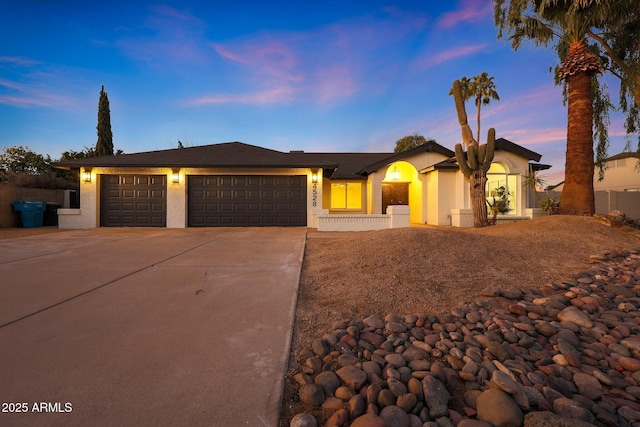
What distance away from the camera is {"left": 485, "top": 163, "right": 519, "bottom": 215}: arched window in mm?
14406

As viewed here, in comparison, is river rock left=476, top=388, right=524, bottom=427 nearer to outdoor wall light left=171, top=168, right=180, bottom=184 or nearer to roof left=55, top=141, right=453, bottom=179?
roof left=55, top=141, right=453, bottom=179

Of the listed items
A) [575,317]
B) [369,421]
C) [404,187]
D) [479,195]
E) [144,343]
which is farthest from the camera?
[404,187]

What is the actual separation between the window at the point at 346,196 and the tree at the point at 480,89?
12238mm

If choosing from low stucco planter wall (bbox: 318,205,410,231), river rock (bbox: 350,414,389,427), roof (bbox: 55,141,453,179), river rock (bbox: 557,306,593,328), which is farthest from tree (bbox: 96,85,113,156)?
river rock (bbox: 557,306,593,328)

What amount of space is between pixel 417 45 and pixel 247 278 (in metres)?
14.9

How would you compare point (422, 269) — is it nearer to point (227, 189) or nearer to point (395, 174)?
point (227, 189)

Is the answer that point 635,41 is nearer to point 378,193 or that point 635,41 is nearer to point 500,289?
point 378,193

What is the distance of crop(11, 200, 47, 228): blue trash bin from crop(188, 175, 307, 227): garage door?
7552mm

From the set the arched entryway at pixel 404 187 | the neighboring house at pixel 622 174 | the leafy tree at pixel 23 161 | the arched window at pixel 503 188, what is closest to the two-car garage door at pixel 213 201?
the arched entryway at pixel 404 187

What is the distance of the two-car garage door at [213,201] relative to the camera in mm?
13781

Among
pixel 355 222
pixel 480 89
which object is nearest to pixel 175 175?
pixel 355 222

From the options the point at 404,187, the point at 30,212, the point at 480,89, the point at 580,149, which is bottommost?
the point at 30,212

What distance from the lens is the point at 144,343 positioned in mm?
2619

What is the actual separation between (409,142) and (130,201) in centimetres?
2662
